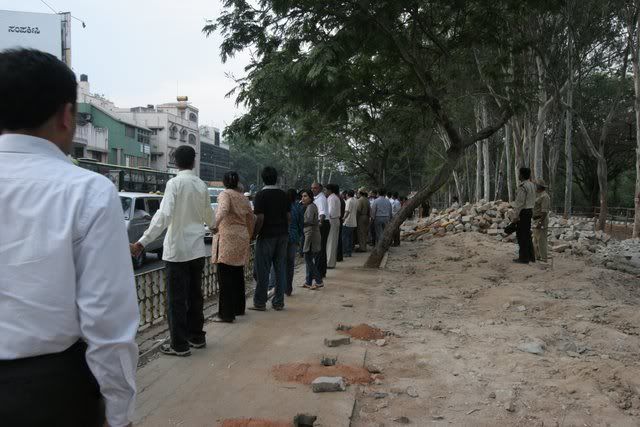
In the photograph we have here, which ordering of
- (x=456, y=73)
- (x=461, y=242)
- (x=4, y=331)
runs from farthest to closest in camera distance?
(x=461, y=242) → (x=456, y=73) → (x=4, y=331)

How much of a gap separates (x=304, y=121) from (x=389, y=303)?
664 centimetres

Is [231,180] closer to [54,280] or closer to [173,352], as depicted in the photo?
[173,352]

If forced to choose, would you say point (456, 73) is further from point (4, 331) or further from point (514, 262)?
point (4, 331)

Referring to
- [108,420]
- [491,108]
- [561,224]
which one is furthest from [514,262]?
[491,108]

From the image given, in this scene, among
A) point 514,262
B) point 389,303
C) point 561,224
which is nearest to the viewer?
point 389,303

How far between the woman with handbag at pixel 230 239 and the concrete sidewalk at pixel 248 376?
372mm

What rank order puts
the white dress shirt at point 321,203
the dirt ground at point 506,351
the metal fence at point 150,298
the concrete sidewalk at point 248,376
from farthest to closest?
the white dress shirt at point 321,203 < the metal fence at point 150,298 < the dirt ground at point 506,351 < the concrete sidewalk at point 248,376

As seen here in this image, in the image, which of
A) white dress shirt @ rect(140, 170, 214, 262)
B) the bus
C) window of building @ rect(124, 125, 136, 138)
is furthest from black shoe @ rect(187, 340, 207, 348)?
window of building @ rect(124, 125, 136, 138)

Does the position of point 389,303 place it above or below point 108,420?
below

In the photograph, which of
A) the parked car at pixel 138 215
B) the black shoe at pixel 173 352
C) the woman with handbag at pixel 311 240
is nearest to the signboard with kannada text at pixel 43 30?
the parked car at pixel 138 215

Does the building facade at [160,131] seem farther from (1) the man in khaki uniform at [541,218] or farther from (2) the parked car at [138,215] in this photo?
(1) the man in khaki uniform at [541,218]

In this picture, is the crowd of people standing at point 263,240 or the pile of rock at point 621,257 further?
the pile of rock at point 621,257

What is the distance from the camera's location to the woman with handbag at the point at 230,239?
5812 millimetres

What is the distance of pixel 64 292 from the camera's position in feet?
4.71
